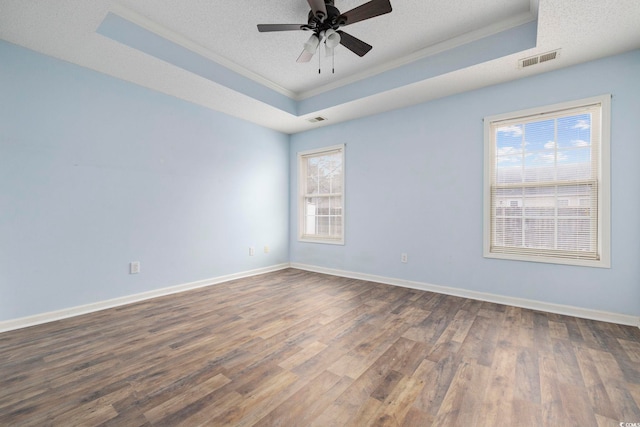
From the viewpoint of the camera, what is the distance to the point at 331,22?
2326 mm

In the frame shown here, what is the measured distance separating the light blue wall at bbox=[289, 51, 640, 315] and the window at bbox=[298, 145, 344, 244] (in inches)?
6.8

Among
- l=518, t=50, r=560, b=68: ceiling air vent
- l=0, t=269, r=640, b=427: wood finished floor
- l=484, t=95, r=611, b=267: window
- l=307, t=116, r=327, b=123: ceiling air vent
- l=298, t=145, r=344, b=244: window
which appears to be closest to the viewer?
l=0, t=269, r=640, b=427: wood finished floor

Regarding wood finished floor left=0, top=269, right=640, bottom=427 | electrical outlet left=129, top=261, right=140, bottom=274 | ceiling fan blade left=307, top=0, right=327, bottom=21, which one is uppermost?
ceiling fan blade left=307, top=0, right=327, bottom=21

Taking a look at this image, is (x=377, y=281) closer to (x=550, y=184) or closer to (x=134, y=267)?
(x=550, y=184)

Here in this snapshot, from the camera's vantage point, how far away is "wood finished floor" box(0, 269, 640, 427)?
4.73ft

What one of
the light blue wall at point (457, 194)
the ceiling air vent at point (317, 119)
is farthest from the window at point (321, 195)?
the ceiling air vent at point (317, 119)

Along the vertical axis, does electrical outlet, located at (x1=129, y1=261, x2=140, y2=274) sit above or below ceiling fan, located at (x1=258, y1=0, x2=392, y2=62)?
below

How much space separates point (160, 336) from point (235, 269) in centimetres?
203

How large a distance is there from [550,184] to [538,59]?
1.34m

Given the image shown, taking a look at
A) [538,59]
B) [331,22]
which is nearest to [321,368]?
[331,22]

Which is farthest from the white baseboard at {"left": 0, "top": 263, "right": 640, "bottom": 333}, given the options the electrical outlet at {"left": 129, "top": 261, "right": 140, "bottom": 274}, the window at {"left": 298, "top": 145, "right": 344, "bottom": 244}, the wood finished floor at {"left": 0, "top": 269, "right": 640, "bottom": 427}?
the window at {"left": 298, "top": 145, "right": 344, "bottom": 244}

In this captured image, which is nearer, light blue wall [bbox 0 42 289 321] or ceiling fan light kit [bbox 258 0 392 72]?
ceiling fan light kit [bbox 258 0 392 72]

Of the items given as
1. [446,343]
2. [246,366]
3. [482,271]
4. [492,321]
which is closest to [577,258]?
[482,271]

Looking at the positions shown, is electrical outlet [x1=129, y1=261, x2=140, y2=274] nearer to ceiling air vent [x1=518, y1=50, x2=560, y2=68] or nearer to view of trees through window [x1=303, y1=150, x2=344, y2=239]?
view of trees through window [x1=303, y1=150, x2=344, y2=239]
